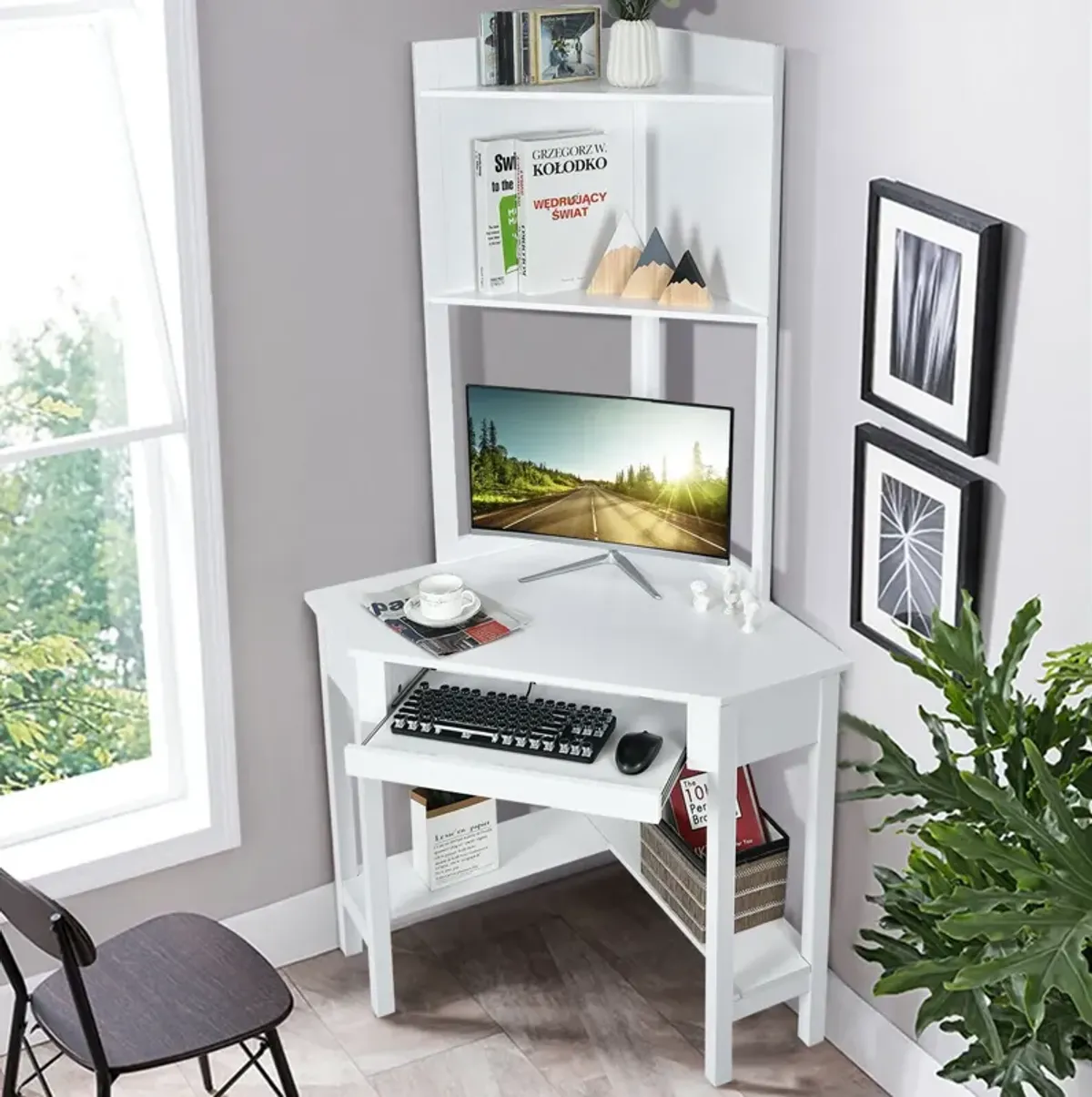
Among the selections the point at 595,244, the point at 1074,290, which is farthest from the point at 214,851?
the point at 1074,290

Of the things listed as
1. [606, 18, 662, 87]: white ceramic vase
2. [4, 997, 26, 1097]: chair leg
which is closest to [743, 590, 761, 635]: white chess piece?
[606, 18, 662, 87]: white ceramic vase

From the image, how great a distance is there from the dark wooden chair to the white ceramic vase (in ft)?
5.06

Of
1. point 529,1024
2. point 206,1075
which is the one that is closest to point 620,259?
point 529,1024

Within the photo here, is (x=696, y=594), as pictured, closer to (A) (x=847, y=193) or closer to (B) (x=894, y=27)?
(A) (x=847, y=193)

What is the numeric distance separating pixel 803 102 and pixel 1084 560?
35.2 inches

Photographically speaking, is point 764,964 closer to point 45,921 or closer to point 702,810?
point 702,810

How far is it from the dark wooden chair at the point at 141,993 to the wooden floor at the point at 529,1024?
346 mm

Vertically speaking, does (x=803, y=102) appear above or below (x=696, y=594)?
above

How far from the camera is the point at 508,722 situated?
9.41ft

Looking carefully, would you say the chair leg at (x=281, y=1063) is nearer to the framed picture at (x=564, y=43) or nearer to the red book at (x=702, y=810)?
the red book at (x=702, y=810)

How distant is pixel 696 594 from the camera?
2.99m

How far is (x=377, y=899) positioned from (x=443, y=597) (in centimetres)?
57

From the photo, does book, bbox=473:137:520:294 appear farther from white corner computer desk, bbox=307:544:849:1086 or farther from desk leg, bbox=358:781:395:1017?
desk leg, bbox=358:781:395:1017

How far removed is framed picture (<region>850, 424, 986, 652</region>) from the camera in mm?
2463
